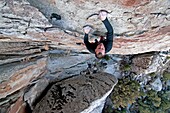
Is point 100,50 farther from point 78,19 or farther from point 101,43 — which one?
point 78,19

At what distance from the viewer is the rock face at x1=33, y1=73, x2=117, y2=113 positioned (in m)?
7.46

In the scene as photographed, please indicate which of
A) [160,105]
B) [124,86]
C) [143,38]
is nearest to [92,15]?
[143,38]

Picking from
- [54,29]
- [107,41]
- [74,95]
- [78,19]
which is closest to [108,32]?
[107,41]

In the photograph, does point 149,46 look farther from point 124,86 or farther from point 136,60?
point 124,86

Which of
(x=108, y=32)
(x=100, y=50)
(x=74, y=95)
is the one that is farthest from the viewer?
(x=74, y=95)

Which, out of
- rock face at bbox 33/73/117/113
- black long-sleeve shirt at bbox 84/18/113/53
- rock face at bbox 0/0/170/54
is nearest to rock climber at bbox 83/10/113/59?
black long-sleeve shirt at bbox 84/18/113/53

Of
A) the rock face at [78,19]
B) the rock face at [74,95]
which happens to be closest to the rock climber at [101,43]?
the rock face at [78,19]

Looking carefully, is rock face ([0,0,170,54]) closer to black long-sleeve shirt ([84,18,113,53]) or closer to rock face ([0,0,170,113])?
rock face ([0,0,170,113])

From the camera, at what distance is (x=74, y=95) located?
25.1 ft

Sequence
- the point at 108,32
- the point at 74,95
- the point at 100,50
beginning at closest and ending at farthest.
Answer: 1. the point at 108,32
2. the point at 100,50
3. the point at 74,95

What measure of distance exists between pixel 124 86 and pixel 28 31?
19.4 feet

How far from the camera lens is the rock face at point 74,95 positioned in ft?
24.5

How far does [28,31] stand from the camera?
5059 mm

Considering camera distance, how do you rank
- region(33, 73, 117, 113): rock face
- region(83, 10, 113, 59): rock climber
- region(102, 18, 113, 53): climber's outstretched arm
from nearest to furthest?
region(102, 18, 113, 53): climber's outstretched arm, region(83, 10, 113, 59): rock climber, region(33, 73, 117, 113): rock face
